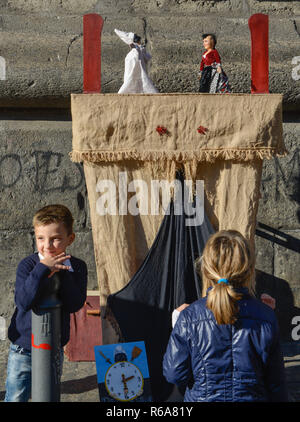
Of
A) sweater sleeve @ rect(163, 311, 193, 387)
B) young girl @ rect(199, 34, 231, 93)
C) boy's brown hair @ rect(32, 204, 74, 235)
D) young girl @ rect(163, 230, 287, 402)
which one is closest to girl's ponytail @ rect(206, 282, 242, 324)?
young girl @ rect(163, 230, 287, 402)

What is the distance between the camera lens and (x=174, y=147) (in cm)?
319

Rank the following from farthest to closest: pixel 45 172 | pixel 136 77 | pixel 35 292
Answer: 1. pixel 45 172
2. pixel 136 77
3. pixel 35 292

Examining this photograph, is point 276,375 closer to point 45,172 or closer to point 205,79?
point 205,79

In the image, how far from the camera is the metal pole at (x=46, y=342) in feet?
8.05

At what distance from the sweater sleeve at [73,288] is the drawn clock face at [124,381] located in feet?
1.71

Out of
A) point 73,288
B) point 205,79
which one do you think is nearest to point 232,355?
point 73,288

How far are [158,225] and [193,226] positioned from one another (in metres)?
0.20

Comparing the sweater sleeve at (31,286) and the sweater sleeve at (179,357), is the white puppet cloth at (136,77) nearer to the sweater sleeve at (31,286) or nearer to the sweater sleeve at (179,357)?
the sweater sleeve at (31,286)

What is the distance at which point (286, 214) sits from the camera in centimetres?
462

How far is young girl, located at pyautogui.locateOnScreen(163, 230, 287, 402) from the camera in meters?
2.11

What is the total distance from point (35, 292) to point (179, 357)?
0.67 m

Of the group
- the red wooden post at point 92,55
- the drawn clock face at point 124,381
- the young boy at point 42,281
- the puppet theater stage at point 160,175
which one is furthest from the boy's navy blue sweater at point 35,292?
the red wooden post at point 92,55
